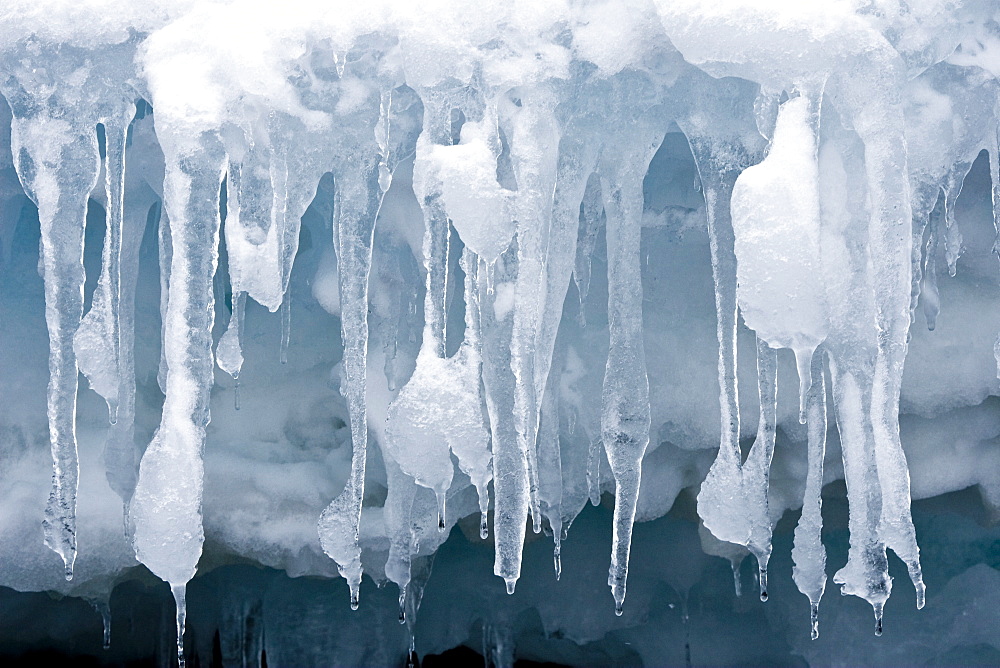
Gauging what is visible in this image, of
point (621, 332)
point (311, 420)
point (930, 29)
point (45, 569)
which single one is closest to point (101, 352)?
point (311, 420)

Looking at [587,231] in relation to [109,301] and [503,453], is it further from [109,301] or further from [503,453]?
[109,301]

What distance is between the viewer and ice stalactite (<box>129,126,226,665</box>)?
1.37 m

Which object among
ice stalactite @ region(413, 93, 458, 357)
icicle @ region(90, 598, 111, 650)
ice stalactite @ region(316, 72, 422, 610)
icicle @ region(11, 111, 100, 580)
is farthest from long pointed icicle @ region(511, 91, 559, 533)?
icicle @ region(90, 598, 111, 650)

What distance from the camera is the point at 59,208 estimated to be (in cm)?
145

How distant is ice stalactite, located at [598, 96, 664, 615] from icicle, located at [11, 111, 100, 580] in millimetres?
938

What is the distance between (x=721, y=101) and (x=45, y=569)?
5.68 ft

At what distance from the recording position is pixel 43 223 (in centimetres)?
145

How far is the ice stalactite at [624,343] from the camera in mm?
1521

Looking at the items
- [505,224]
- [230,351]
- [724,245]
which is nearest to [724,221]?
[724,245]

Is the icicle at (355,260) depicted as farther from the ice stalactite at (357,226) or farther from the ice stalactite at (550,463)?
the ice stalactite at (550,463)

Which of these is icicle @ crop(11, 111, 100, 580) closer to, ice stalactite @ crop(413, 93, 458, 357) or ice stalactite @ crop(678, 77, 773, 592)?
ice stalactite @ crop(413, 93, 458, 357)

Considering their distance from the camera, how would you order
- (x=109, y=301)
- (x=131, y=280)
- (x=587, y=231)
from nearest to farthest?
(x=109, y=301) → (x=587, y=231) → (x=131, y=280)

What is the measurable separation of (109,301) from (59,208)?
0.18 metres

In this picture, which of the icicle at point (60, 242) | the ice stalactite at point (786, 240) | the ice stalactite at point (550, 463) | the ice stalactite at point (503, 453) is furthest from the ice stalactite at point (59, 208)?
the ice stalactite at point (786, 240)
